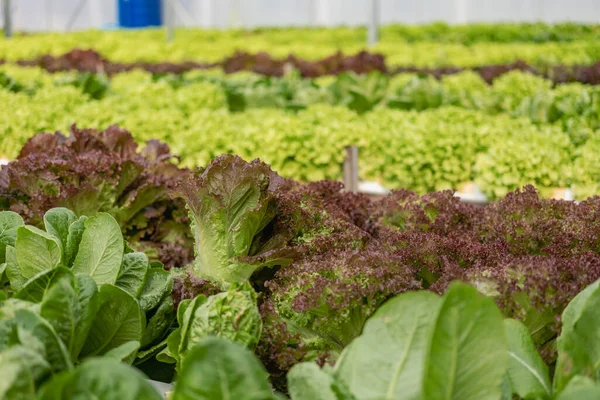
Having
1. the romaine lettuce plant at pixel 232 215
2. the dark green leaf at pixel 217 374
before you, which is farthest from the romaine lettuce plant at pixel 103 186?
the dark green leaf at pixel 217 374

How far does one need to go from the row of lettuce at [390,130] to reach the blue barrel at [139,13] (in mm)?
26163

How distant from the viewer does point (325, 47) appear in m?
13.8

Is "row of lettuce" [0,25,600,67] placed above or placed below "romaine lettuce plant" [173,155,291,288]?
above

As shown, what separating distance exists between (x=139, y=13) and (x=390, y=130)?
28.7m

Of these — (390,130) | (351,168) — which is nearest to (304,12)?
(390,130)

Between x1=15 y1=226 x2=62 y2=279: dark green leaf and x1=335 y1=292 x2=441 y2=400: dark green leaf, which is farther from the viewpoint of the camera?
x1=15 y1=226 x2=62 y2=279: dark green leaf

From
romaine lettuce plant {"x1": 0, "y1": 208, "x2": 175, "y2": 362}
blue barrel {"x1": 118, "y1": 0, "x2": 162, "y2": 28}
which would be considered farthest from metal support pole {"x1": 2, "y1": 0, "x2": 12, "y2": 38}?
blue barrel {"x1": 118, "y1": 0, "x2": 162, "y2": 28}

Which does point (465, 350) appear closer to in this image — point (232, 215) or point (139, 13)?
point (232, 215)

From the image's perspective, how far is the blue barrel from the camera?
31.7m

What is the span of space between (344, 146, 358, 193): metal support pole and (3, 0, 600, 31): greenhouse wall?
9800mm

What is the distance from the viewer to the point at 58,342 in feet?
5.06

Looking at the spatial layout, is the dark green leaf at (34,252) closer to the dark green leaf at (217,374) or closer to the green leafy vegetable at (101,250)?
the green leafy vegetable at (101,250)

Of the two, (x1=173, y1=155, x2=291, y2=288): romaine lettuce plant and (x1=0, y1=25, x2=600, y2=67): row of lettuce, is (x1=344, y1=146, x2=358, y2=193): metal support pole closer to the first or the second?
(x1=173, y1=155, x2=291, y2=288): romaine lettuce plant

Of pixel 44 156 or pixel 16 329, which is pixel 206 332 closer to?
Result: pixel 16 329
